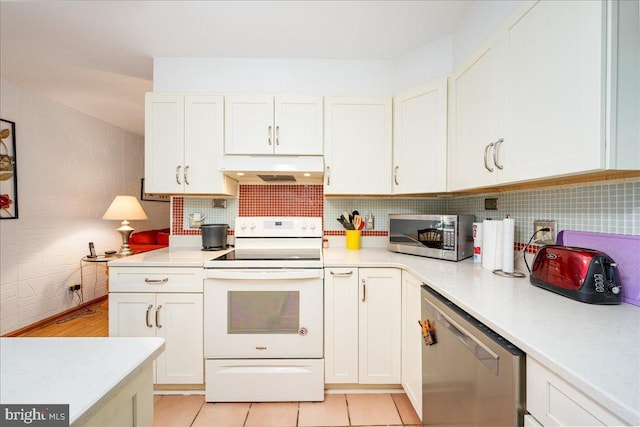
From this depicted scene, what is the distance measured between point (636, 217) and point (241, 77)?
242 centimetres

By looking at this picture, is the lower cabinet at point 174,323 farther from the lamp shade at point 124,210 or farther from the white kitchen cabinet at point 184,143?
the lamp shade at point 124,210

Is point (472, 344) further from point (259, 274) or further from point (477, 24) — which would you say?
point (477, 24)

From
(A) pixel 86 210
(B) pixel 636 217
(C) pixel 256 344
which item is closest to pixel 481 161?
(B) pixel 636 217

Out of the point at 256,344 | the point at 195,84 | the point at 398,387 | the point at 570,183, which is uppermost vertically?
the point at 195,84

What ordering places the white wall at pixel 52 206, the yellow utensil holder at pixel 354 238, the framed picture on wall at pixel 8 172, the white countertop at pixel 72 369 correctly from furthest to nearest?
1. the white wall at pixel 52 206
2. the framed picture on wall at pixel 8 172
3. the yellow utensil holder at pixel 354 238
4. the white countertop at pixel 72 369

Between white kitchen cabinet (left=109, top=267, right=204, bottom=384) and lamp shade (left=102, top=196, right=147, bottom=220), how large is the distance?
65.7 inches

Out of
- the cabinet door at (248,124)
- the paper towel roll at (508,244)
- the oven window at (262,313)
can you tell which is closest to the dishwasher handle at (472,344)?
the paper towel roll at (508,244)

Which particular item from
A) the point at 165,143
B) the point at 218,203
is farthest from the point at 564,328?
the point at 165,143

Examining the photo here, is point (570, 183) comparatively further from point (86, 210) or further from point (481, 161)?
point (86, 210)

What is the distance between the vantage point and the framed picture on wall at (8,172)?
8.48ft

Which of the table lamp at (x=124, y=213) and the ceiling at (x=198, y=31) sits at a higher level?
the ceiling at (x=198, y=31)

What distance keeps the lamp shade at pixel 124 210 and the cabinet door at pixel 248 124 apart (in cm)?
187

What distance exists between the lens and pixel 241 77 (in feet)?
7.29

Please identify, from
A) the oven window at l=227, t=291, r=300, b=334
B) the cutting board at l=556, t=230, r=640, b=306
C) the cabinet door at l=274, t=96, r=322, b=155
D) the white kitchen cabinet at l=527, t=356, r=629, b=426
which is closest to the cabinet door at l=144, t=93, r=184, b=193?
the cabinet door at l=274, t=96, r=322, b=155
